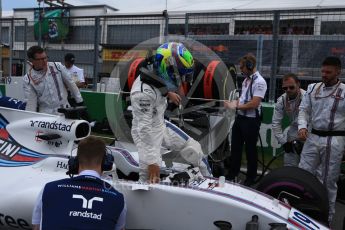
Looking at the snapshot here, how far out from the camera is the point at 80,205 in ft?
7.85

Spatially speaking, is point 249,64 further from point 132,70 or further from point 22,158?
point 22,158

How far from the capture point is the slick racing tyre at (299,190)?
3.48m

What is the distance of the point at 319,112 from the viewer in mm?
4387

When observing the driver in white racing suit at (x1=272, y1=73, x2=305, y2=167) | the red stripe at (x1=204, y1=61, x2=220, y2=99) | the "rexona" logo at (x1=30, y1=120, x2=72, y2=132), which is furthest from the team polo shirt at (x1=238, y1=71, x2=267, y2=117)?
the "rexona" logo at (x1=30, y1=120, x2=72, y2=132)

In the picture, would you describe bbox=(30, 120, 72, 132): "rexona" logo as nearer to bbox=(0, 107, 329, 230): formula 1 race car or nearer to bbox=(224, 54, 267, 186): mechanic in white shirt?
bbox=(0, 107, 329, 230): formula 1 race car

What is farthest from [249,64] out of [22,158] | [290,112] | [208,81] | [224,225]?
[224,225]

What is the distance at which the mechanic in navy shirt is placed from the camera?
2377 mm

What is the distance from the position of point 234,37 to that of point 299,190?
4.08 m

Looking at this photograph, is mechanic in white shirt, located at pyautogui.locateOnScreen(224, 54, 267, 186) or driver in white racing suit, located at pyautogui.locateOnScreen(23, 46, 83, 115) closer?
driver in white racing suit, located at pyautogui.locateOnScreen(23, 46, 83, 115)

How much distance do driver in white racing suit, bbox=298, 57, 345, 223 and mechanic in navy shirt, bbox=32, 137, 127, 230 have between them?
2449 mm

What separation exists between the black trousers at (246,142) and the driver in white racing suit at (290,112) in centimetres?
34

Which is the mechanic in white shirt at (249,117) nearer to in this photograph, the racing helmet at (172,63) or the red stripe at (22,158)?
the racing helmet at (172,63)

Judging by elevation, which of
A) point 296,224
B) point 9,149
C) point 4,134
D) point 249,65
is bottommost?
point 296,224

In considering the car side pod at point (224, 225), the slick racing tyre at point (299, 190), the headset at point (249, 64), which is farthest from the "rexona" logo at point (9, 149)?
A: the headset at point (249, 64)
